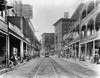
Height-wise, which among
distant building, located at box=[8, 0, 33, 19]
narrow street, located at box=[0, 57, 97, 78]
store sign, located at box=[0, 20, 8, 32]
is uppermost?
distant building, located at box=[8, 0, 33, 19]

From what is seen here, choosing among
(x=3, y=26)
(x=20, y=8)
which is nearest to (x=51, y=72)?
(x=3, y=26)

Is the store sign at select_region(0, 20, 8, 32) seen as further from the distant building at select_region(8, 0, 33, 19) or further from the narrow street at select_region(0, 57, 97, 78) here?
the distant building at select_region(8, 0, 33, 19)

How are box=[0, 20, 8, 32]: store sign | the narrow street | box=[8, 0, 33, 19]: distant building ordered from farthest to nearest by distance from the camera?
box=[8, 0, 33, 19]: distant building < box=[0, 20, 8, 32]: store sign < the narrow street

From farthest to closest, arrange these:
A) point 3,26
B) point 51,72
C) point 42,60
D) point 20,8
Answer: point 42,60
point 20,8
point 3,26
point 51,72

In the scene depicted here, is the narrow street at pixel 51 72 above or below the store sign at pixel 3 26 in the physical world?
below

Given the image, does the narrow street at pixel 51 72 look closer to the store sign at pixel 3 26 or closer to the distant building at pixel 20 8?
the store sign at pixel 3 26

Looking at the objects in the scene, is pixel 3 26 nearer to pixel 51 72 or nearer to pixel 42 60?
pixel 51 72

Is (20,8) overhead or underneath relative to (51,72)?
overhead

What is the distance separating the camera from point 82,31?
42.0 metres

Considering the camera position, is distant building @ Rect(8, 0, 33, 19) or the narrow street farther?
distant building @ Rect(8, 0, 33, 19)

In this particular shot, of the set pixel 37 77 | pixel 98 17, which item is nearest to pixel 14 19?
pixel 98 17

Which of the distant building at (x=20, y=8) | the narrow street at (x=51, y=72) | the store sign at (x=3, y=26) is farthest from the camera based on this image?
the distant building at (x=20, y=8)

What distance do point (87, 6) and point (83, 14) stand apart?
6.56m

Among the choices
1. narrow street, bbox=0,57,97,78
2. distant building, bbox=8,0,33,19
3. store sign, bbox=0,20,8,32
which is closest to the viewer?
narrow street, bbox=0,57,97,78
